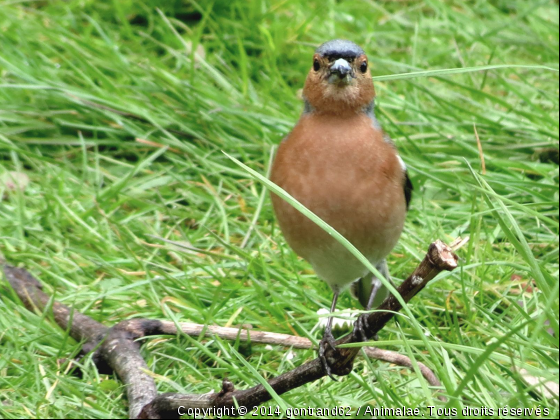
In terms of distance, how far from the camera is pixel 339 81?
3.55 m

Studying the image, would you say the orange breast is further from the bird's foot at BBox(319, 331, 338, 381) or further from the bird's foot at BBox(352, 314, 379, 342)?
the bird's foot at BBox(352, 314, 379, 342)

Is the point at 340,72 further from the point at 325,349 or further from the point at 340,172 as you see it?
the point at 325,349

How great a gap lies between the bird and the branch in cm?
31

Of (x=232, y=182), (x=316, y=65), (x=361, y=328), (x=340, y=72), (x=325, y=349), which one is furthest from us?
(x=232, y=182)

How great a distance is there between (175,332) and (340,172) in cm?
106

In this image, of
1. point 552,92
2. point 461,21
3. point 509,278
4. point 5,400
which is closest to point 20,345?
point 5,400

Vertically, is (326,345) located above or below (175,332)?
above

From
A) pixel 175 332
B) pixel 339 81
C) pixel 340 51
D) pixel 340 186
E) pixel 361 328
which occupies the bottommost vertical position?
pixel 175 332

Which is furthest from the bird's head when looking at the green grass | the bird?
the green grass

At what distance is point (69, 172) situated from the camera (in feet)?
17.2

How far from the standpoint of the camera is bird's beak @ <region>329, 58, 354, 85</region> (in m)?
3.51

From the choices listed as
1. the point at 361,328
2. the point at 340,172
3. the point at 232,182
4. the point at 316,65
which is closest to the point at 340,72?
the point at 316,65

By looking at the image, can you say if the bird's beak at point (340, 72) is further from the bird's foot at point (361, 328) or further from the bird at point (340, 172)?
the bird's foot at point (361, 328)

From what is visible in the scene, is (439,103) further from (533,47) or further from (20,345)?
(20,345)
